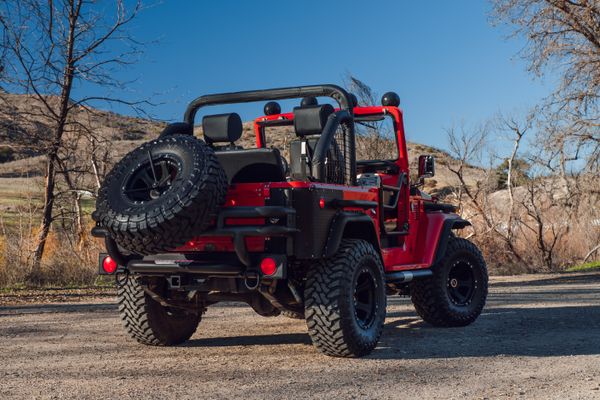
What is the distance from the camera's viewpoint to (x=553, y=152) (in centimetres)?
2053

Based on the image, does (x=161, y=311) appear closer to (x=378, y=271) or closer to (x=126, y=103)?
(x=378, y=271)

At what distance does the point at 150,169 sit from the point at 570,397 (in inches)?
133

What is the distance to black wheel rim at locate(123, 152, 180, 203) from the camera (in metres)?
5.75

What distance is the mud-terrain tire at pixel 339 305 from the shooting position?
19.8 ft

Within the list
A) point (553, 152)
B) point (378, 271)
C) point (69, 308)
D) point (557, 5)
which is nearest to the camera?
point (378, 271)

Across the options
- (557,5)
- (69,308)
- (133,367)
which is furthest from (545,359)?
(557,5)

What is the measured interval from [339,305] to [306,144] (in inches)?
54.1

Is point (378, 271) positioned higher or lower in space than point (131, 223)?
lower

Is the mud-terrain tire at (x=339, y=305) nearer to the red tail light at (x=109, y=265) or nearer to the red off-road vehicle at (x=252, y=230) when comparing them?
the red off-road vehicle at (x=252, y=230)

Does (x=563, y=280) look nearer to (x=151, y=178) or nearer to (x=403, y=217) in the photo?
(x=403, y=217)

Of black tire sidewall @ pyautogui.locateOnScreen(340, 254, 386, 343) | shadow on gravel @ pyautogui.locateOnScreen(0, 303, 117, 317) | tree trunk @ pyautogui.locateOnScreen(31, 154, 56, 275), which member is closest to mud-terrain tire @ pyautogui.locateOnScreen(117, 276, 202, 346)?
black tire sidewall @ pyautogui.locateOnScreen(340, 254, 386, 343)

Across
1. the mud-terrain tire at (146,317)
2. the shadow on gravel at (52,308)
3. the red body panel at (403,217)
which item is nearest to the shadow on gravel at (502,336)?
the red body panel at (403,217)

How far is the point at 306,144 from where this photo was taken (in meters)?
6.43

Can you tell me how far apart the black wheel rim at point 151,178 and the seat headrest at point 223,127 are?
0.92 meters
